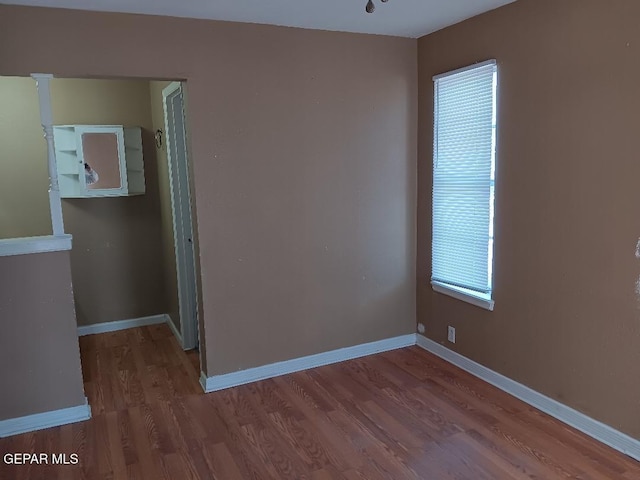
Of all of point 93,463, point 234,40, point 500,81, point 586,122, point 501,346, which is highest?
point 234,40

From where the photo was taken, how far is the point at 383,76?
3.60m

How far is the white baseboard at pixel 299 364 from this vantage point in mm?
3352

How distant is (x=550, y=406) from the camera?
9.48 feet

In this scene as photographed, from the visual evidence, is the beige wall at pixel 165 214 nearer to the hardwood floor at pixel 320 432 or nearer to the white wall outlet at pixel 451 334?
the hardwood floor at pixel 320 432

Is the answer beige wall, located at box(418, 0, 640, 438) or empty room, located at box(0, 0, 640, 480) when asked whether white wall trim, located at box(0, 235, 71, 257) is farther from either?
beige wall, located at box(418, 0, 640, 438)

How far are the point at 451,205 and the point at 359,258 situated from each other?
0.77m

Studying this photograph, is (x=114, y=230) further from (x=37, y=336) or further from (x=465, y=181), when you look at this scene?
(x=465, y=181)

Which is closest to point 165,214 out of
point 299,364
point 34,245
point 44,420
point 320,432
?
point 34,245

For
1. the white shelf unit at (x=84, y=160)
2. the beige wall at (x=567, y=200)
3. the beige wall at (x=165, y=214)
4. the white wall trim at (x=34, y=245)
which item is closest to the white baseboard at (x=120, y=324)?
the beige wall at (x=165, y=214)

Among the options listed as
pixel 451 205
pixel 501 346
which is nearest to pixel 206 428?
pixel 501 346

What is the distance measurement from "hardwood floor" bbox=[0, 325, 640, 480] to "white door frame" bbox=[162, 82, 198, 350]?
45 cm

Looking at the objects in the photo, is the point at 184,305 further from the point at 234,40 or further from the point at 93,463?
the point at 234,40

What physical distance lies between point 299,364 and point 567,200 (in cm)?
207

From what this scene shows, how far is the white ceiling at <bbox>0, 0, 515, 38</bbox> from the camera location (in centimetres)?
270
